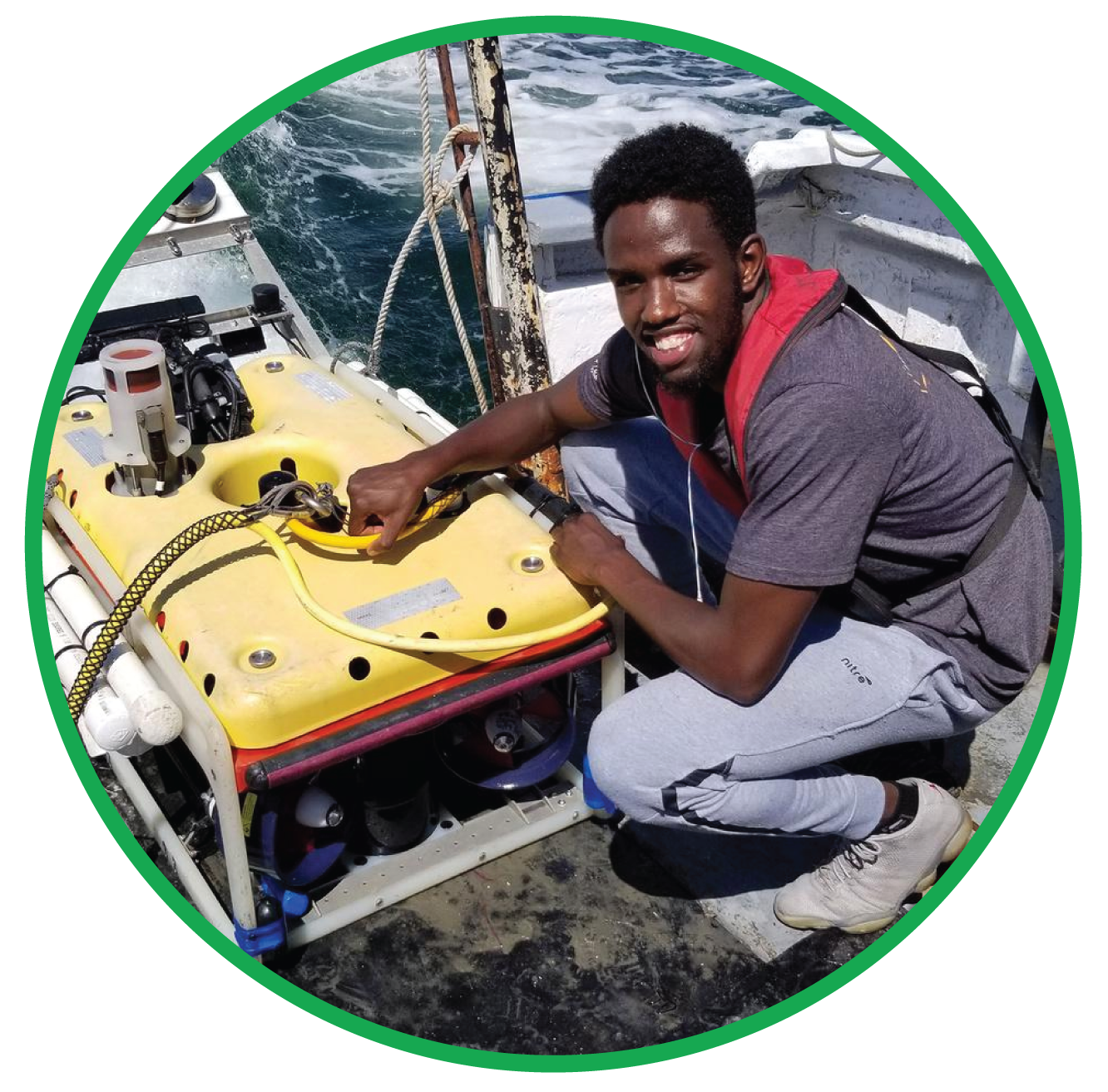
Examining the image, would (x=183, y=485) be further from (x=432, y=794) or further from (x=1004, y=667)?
(x=1004, y=667)

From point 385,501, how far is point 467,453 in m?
0.24

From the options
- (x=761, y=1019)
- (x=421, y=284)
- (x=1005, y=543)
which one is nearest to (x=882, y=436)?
(x=1005, y=543)

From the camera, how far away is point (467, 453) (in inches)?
102

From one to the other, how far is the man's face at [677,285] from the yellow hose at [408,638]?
52cm

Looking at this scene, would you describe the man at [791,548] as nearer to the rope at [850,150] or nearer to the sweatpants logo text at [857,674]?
the sweatpants logo text at [857,674]

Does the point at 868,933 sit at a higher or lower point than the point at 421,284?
lower

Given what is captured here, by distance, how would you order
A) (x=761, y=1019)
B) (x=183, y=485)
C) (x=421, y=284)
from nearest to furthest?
1. (x=761, y=1019)
2. (x=183, y=485)
3. (x=421, y=284)

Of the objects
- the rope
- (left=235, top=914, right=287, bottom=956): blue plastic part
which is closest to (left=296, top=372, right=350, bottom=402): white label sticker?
(left=235, top=914, right=287, bottom=956): blue plastic part

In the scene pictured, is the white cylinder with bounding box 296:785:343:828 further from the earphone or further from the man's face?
the man's face

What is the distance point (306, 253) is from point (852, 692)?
20.6 ft

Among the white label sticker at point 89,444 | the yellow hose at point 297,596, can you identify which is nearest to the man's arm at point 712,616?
the yellow hose at point 297,596

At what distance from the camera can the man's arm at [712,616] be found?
2020 mm

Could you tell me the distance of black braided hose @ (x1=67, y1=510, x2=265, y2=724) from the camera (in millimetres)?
2203

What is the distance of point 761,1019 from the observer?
7.67 feet
